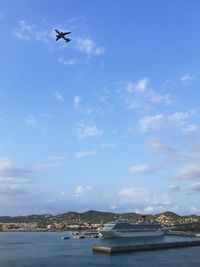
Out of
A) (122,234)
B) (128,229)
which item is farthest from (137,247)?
(128,229)

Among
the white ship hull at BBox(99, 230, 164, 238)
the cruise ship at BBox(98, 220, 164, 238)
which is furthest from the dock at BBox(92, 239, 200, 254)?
the cruise ship at BBox(98, 220, 164, 238)

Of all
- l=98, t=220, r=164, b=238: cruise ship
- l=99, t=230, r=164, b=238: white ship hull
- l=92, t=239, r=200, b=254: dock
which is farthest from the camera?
l=98, t=220, r=164, b=238: cruise ship

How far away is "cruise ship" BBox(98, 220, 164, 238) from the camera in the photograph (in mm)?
127125

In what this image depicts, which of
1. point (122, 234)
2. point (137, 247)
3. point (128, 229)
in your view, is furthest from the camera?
point (128, 229)

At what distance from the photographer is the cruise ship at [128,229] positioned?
127m

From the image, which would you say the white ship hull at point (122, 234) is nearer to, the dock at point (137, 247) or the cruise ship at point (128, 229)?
the cruise ship at point (128, 229)

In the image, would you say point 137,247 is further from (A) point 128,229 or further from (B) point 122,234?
(A) point 128,229

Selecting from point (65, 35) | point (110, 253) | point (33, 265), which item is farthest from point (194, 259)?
point (65, 35)

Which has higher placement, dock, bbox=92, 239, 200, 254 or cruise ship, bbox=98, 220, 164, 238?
cruise ship, bbox=98, 220, 164, 238

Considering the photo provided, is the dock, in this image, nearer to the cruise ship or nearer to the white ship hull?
the white ship hull

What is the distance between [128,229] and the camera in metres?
130

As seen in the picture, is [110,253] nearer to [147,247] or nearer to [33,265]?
[147,247]

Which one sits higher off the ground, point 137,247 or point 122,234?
point 122,234

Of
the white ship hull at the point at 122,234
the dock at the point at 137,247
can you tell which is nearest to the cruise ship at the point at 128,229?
the white ship hull at the point at 122,234
